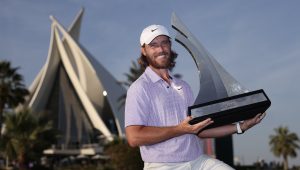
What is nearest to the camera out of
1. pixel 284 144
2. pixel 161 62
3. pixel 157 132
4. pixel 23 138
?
pixel 157 132

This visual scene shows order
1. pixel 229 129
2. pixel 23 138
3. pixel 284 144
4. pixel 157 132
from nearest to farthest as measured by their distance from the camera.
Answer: pixel 157 132 < pixel 229 129 < pixel 23 138 < pixel 284 144

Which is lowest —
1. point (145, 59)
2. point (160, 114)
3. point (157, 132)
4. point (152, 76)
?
point (157, 132)

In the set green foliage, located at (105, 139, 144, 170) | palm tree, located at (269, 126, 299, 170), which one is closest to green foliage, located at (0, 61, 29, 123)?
green foliage, located at (105, 139, 144, 170)

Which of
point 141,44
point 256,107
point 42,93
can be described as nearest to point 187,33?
point 141,44

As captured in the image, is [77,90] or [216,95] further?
[77,90]

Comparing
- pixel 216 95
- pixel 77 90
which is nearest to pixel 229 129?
pixel 216 95

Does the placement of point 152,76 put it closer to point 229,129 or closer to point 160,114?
point 160,114

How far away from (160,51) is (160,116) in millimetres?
369

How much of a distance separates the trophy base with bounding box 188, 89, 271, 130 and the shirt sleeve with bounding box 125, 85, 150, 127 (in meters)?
0.32

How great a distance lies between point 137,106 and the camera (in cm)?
267

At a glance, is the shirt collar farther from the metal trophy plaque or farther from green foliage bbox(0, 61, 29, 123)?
green foliage bbox(0, 61, 29, 123)

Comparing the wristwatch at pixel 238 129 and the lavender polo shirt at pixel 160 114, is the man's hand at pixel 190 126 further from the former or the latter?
the wristwatch at pixel 238 129

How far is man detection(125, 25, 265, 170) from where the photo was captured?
260 centimetres

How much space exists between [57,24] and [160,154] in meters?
69.0
